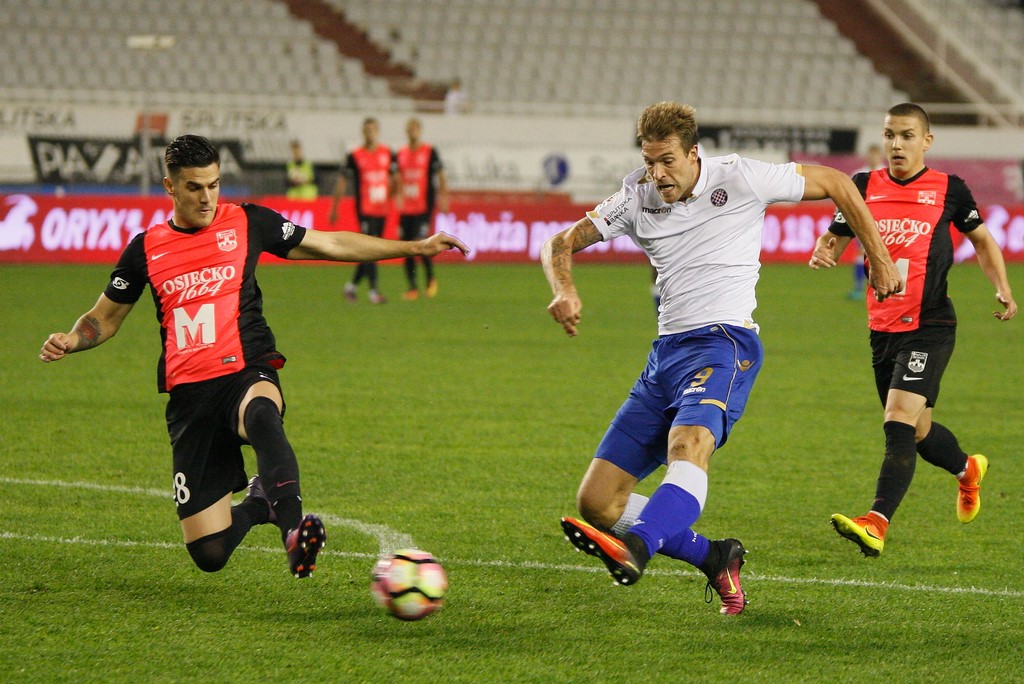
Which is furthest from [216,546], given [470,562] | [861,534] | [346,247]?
[861,534]

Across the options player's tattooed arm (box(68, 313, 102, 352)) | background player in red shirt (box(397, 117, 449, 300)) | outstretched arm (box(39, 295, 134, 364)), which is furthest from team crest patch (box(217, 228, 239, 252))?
background player in red shirt (box(397, 117, 449, 300))

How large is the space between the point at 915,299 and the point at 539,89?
23478mm

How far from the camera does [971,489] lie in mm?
6555

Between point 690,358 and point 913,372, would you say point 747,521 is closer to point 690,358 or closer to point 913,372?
point 913,372

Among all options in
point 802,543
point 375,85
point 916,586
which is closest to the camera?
point 916,586

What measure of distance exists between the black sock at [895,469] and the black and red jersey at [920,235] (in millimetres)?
525

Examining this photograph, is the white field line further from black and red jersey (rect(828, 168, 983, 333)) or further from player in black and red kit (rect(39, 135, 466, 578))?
black and red jersey (rect(828, 168, 983, 333))

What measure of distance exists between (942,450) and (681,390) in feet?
7.37

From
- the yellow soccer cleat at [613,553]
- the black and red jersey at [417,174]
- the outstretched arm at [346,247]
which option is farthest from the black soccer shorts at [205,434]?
the black and red jersey at [417,174]

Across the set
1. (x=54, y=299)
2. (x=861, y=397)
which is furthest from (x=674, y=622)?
(x=54, y=299)

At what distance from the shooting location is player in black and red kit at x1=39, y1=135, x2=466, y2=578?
16.5 feet

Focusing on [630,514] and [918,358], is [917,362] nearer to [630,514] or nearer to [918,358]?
[918,358]

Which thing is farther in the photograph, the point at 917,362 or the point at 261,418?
the point at 917,362

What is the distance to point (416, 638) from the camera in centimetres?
466
